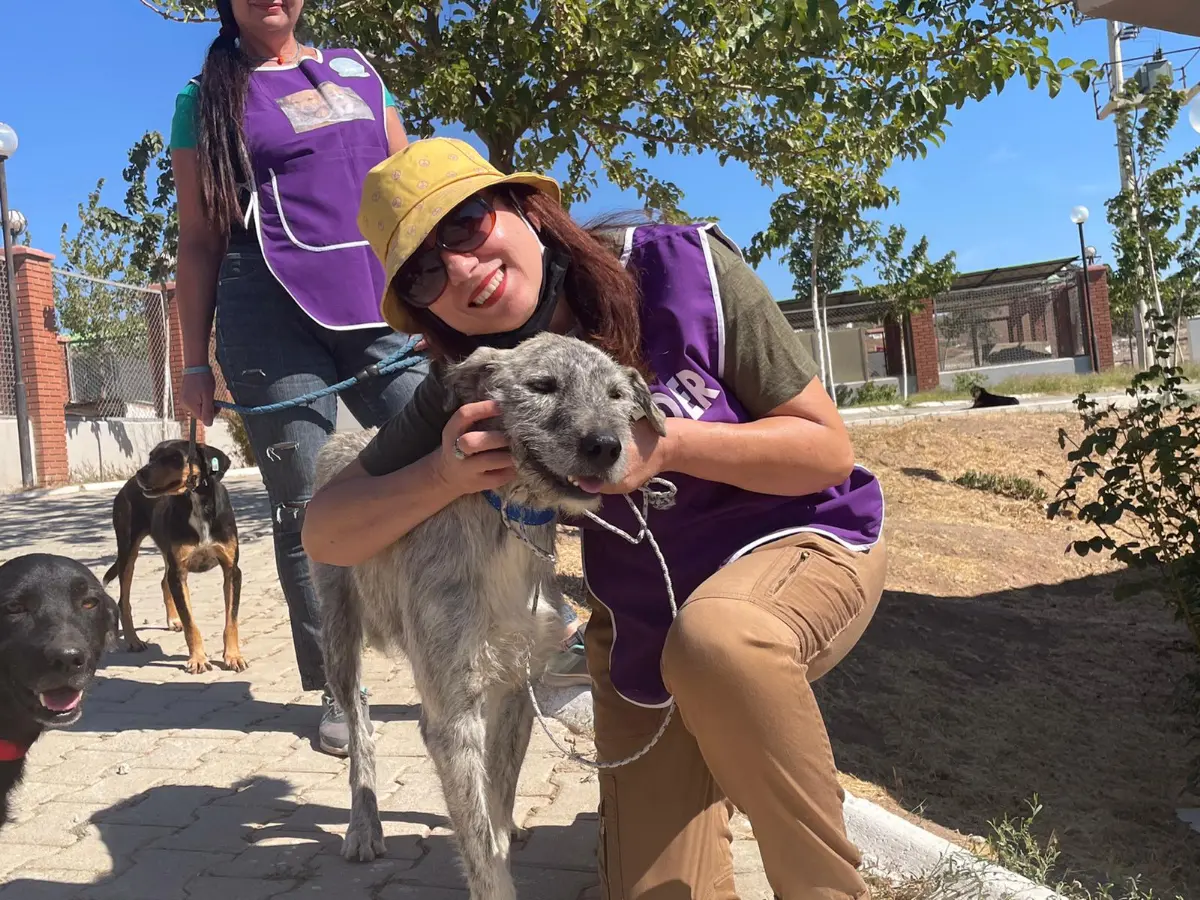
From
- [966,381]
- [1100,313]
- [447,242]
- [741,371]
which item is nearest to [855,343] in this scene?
[966,381]

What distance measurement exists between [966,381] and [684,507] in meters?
25.2

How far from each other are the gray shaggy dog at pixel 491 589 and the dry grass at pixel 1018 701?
3.57 feet

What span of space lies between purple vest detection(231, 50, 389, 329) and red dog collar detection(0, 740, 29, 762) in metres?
1.49

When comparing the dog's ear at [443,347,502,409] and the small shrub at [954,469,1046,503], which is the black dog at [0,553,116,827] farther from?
the small shrub at [954,469,1046,503]

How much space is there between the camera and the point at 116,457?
50.6 ft

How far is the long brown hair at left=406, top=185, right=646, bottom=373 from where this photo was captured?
2.17 m

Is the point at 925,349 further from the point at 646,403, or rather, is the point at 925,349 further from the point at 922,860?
the point at 646,403

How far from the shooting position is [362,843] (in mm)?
2775

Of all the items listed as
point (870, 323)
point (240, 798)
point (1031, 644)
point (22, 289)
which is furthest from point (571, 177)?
point (870, 323)

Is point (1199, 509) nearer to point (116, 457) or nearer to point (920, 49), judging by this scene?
point (920, 49)

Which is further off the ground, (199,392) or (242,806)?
(199,392)

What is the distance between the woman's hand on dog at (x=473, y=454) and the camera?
6.34 feet

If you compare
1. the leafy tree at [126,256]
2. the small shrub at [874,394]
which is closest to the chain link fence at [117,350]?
the leafy tree at [126,256]

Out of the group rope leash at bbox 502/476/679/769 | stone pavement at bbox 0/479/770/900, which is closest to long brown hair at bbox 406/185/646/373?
rope leash at bbox 502/476/679/769
